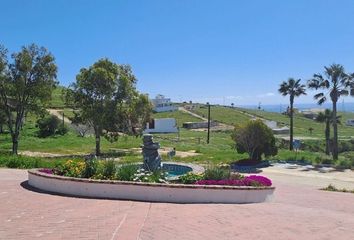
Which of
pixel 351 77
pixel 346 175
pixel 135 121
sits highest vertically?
pixel 351 77

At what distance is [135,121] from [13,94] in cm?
1383

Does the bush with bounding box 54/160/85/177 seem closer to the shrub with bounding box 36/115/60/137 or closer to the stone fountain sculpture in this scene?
the stone fountain sculpture

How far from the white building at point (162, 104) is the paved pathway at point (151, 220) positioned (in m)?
100

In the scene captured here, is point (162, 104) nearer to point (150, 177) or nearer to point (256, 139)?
point (256, 139)

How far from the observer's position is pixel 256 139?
119 feet

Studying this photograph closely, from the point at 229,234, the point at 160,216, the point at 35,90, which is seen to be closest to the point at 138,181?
the point at 160,216

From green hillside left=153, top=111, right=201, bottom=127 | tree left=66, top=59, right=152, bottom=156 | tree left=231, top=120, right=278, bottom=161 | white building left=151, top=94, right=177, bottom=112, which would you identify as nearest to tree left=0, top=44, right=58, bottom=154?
tree left=66, top=59, right=152, bottom=156

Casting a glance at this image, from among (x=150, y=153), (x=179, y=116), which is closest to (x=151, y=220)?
(x=150, y=153)

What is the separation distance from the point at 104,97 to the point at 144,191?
97.7ft

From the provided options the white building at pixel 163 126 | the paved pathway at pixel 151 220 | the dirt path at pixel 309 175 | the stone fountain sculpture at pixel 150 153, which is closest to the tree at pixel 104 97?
the dirt path at pixel 309 175

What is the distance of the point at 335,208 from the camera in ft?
47.0

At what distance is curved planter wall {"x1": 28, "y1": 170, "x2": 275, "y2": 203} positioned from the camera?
12047 mm

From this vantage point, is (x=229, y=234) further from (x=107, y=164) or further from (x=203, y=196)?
(x=107, y=164)

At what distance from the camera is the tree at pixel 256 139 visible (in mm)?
36031
